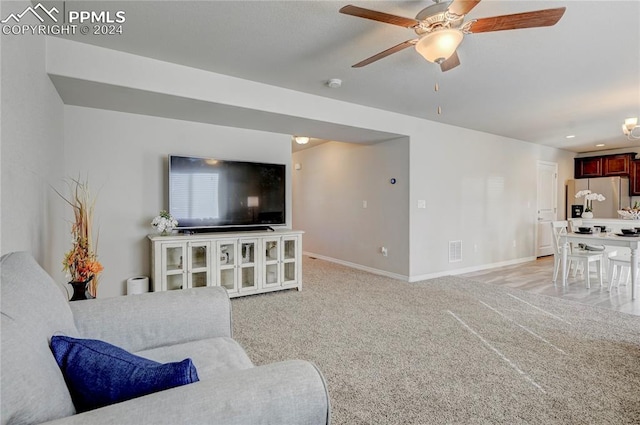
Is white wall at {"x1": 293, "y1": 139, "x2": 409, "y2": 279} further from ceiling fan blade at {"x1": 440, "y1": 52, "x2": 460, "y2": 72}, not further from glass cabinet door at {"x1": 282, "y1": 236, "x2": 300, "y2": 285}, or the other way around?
ceiling fan blade at {"x1": 440, "y1": 52, "x2": 460, "y2": 72}

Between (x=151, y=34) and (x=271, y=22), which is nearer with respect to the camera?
(x=271, y=22)

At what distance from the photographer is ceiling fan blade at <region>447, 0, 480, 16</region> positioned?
1.74 m

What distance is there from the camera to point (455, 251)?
530 centimetres

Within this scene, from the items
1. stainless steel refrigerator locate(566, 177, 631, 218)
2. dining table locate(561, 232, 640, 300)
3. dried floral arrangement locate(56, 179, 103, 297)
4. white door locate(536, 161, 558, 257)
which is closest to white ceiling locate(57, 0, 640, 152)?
dried floral arrangement locate(56, 179, 103, 297)

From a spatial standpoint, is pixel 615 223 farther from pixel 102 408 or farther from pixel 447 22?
pixel 102 408

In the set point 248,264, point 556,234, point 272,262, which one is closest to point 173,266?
point 248,264

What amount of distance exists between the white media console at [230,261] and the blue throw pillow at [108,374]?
8.54 feet

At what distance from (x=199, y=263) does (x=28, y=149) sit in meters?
2.01

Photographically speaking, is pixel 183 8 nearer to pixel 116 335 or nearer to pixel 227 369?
pixel 116 335

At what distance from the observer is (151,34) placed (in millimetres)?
2436

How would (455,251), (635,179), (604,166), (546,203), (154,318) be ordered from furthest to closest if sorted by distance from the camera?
(604,166)
(546,203)
(635,179)
(455,251)
(154,318)

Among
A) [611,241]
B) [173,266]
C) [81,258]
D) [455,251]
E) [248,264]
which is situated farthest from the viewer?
[455,251]

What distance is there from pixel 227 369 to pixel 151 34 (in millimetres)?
2483

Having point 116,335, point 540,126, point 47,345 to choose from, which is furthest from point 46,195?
point 540,126
